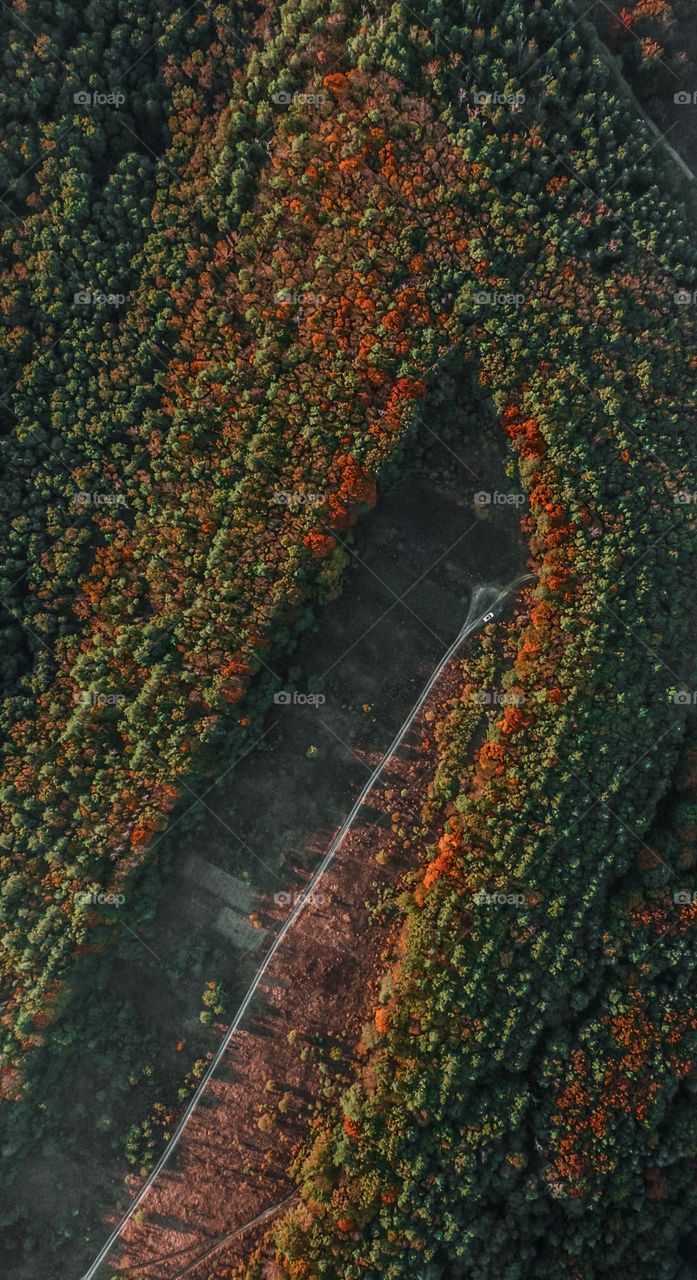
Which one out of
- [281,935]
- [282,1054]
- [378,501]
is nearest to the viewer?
[282,1054]

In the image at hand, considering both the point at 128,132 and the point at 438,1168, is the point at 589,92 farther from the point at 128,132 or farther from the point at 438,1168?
the point at 438,1168

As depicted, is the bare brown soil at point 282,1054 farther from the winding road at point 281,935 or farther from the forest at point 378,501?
the forest at point 378,501

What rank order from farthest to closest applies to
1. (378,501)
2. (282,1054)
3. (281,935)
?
(378,501) < (281,935) < (282,1054)

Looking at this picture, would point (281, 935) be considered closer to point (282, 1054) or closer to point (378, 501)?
point (282, 1054)

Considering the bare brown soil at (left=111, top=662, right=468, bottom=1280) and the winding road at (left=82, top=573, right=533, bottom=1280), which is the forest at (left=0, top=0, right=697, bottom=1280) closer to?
the bare brown soil at (left=111, top=662, right=468, bottom=1280)

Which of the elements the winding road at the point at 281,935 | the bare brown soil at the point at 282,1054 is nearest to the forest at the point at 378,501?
the bare brown soil at the point at 282,1054

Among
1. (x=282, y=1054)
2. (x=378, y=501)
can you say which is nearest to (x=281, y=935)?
(x=282, y=1054)

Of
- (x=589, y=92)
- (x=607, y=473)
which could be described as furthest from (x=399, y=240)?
(x=607, y=473)
